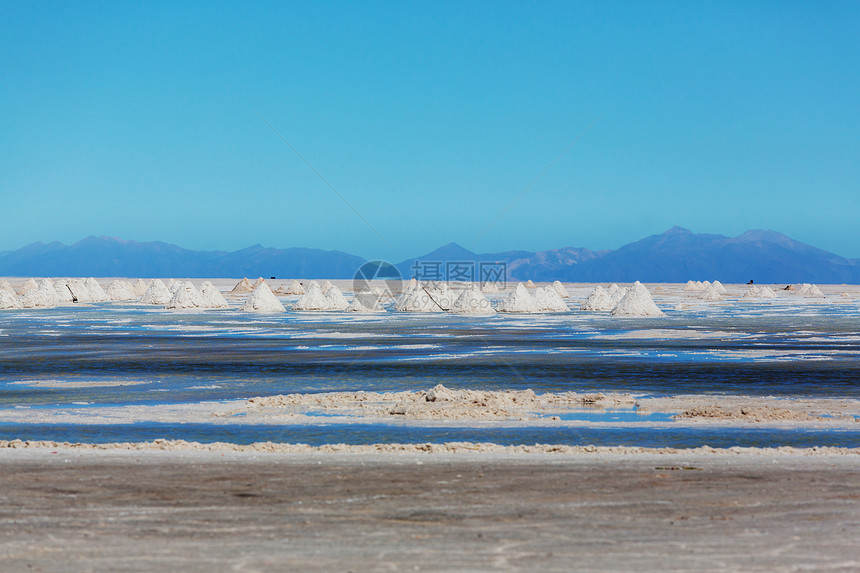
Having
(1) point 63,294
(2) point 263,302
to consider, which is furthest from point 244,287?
(2) point 263,302

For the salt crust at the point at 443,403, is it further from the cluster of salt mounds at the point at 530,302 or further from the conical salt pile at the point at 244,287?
the conical salt pile at the point at 244,287

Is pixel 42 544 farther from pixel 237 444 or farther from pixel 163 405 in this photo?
pixel 163 405

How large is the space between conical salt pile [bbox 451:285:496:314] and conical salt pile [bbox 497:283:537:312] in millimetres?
740

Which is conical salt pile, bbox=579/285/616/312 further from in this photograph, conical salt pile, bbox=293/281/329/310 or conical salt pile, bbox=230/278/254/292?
conical salt pile, bbox=230/278/254/292

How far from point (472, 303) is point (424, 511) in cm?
3574

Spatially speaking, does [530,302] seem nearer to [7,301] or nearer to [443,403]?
[7,301]

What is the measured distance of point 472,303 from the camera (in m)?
42.7

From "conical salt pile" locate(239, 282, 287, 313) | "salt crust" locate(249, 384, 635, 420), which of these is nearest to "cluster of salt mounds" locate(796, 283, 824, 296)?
"conical salt pile" locate(239, 282, 287, 313)

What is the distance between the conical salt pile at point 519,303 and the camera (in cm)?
4341

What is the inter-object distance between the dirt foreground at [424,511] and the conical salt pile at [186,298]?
39.6 metres

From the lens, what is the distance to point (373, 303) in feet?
152

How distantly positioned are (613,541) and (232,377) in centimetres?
1174

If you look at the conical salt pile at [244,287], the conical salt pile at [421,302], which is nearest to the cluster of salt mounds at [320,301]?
the conical salt pile at [421,302]

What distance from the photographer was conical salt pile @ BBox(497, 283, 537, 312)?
43406 mm
